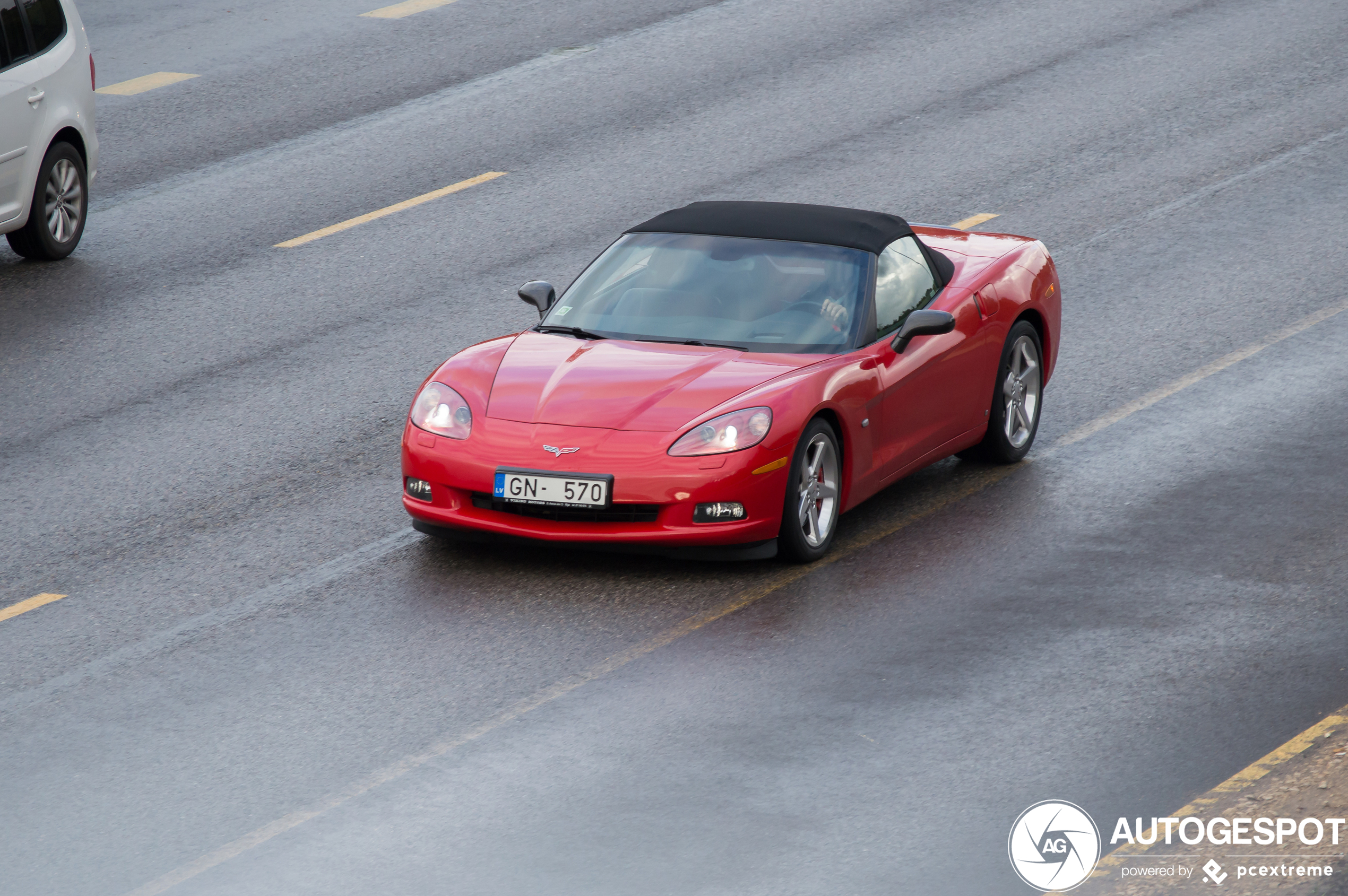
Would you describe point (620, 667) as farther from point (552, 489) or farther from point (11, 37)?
point (11, 37)

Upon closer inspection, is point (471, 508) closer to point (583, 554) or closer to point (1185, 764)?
point (583, 554)

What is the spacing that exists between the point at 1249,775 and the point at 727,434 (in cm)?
268

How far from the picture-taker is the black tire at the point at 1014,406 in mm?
10070

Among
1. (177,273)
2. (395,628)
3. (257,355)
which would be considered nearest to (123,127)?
(177,273)

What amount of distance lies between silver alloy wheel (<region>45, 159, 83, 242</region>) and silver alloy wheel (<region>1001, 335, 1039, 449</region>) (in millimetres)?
6989

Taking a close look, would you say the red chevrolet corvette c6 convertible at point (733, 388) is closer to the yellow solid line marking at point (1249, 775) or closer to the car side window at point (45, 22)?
the yellow solid line marking at point (1249, 775)

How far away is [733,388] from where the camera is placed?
340 inches

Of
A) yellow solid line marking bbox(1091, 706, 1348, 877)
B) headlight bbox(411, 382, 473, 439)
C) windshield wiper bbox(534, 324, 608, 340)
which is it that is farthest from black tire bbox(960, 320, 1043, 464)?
yellow solid line marking bbox(1091, 706, 1348, 877)

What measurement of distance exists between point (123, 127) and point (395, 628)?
1050 cm

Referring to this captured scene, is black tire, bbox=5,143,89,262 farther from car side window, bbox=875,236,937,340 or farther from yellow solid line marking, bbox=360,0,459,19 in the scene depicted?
yellow solid line marking, bbox=360,0,459,19

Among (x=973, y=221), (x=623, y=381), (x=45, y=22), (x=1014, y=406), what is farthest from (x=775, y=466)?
(x=45, y=22)

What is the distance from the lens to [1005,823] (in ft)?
20.5

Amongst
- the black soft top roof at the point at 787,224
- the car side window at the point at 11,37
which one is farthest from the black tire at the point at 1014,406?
the car side window at the point at 11,37

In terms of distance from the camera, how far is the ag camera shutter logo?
595 cm
